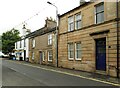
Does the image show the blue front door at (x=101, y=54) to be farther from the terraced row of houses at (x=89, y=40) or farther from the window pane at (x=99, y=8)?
the window pane at (x=99, y=8)

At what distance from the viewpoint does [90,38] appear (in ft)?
73.2

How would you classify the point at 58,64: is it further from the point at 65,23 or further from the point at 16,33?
the point at 16,33

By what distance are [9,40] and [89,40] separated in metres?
52.8

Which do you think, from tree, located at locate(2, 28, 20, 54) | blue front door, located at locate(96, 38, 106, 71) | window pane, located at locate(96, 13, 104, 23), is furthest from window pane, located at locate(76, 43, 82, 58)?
tree, located at locate(2, 28, 20, 54)

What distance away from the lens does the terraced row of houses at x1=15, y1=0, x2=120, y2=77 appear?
19.1m

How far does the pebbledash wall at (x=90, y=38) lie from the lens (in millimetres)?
19328

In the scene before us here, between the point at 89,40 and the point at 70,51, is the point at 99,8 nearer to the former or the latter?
the point at 89,40

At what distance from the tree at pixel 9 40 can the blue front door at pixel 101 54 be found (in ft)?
172

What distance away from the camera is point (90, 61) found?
22203 millimetres

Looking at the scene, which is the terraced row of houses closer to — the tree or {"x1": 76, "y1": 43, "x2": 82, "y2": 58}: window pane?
{"x1": 76, "y1": 43, "x2": 82, "y2": 58}: window pane

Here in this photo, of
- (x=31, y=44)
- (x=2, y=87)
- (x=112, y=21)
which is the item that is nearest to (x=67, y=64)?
(x=112, y=21)

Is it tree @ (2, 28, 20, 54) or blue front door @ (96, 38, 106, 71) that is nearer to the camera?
blue front door @ (96, 38, 106, 71)

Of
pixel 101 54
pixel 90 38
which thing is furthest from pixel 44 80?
pixel 90 38

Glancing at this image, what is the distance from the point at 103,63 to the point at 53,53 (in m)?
12.5
